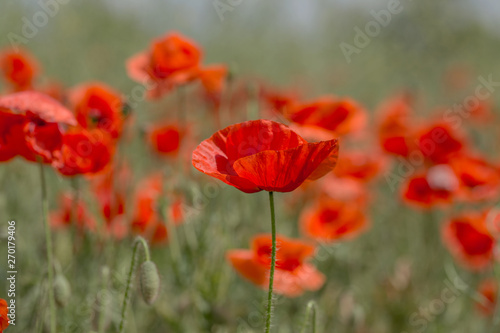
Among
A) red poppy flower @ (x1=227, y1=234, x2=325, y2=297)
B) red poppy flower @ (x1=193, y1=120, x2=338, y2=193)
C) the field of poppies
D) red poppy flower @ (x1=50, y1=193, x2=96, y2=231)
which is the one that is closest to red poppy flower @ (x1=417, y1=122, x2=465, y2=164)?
the field of poppies

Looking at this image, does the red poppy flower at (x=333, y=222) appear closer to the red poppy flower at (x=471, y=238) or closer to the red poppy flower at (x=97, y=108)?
the red poppy flower at (x=471, y=238)

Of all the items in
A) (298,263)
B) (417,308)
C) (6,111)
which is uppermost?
(6,111)

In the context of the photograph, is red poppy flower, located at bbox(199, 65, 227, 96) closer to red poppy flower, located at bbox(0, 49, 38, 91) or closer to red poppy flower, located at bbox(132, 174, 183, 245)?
red poppy flower, located at bbox(132, 174, 183, 245)

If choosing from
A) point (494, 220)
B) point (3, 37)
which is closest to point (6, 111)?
point (494, 220)

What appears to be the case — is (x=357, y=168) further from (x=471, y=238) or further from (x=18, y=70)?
(x=18, y=70)

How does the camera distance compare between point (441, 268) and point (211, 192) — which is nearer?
point (211, 192)

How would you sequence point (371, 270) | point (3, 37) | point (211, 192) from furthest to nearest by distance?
point (3, 37) → point (371, 270) → point (211, 192)

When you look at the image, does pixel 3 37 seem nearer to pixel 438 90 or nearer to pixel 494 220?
pixel 494 220

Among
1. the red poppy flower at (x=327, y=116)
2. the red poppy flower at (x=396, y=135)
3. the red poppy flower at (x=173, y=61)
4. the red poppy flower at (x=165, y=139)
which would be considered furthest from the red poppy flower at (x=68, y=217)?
the red poppy flower at (x=396, y=135)
